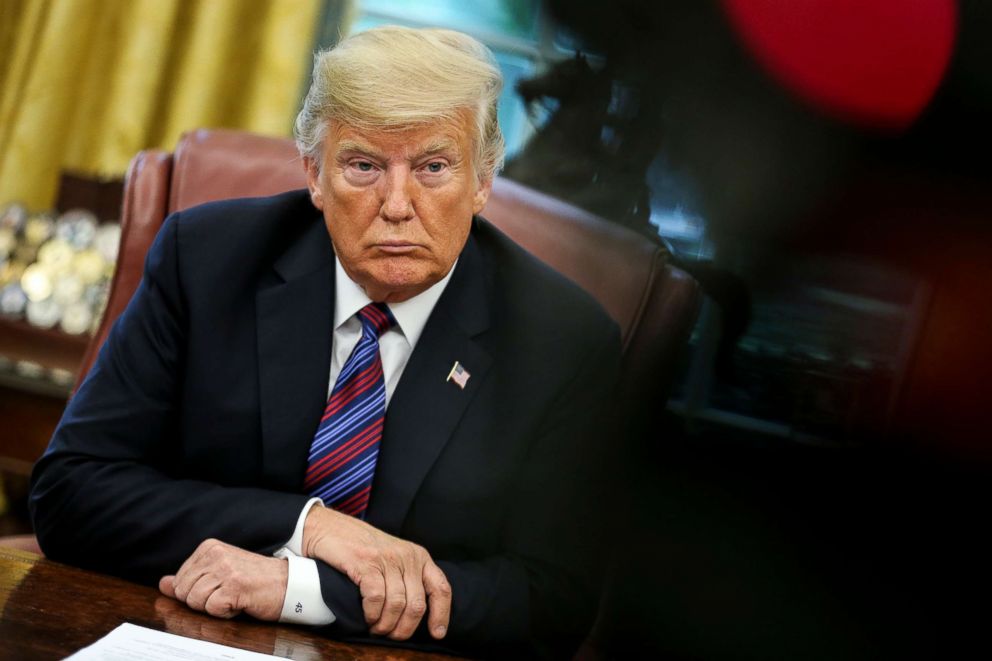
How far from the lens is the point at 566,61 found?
123 cm

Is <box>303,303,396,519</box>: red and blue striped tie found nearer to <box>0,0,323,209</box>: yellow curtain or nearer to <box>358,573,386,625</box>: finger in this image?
<box>358,573,386,625</box>: finger

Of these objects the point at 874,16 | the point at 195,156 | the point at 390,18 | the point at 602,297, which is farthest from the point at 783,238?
the point at 390,18

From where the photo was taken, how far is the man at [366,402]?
3.94ft

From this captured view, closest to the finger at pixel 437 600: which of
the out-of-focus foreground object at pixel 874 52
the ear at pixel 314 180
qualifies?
the ear at pixel 314 180

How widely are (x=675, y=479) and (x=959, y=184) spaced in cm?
42

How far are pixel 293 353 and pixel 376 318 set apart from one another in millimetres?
111

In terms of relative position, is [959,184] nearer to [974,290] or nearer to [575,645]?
[974,290]

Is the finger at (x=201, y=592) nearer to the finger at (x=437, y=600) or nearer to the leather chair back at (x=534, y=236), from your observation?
the finger at (x=437, y=600)

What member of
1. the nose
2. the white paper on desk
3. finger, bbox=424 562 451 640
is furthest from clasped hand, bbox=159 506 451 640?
the nose

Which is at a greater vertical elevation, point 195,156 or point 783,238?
point 783,238

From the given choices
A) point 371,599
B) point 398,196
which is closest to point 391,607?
point 371,599

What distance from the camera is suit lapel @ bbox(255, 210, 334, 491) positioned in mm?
1286

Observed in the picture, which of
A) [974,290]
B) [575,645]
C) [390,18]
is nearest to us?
[974,290]

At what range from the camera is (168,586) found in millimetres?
1149
